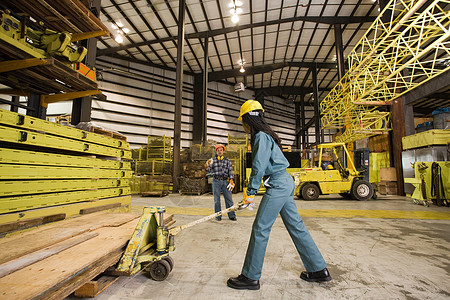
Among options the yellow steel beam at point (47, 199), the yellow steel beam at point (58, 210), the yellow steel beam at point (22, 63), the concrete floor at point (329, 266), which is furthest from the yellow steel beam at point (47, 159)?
the concrete floor at point (329, 266)

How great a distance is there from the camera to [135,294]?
1.82 metres

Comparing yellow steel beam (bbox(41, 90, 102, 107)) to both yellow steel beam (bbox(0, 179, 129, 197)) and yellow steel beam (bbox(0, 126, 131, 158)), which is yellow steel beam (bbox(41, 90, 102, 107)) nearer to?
yellow steel beam (bbox(0, 126, 131, 158))

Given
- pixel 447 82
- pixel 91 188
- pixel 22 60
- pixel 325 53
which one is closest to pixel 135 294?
pixel 91 188

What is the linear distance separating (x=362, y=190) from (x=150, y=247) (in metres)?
8.64

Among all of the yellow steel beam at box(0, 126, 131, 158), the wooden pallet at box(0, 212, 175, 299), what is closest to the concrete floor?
the wooden pallet at box(0, 212, 175, 299)

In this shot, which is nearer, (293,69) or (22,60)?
(22,60)

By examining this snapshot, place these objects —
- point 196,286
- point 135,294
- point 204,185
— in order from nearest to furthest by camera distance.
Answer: point 135,294 < point 196,286 < point 204,185

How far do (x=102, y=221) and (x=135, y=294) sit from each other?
4.80 ft

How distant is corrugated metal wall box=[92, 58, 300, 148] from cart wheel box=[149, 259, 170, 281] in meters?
14.9

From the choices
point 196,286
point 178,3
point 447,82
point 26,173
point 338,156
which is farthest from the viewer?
point 178,3

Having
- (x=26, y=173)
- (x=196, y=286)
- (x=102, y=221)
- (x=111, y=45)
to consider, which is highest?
(x=111, y=45)

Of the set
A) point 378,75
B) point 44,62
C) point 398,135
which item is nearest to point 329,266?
point 44,62

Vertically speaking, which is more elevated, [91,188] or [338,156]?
[338,156]

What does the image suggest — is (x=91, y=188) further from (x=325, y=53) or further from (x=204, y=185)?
(x=325, y=53)
